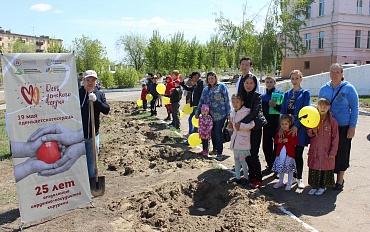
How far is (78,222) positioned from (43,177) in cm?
74

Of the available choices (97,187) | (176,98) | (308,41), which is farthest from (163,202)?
(308,41)

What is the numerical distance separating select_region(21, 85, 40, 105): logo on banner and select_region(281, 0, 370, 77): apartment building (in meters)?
32.8

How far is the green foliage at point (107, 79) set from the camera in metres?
35.7

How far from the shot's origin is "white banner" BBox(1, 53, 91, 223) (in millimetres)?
4043

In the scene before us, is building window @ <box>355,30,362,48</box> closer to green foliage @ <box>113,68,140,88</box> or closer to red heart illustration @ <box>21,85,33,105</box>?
green foliage @ <box>113,68,140,88</box>

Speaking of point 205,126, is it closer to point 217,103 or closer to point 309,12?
point 217,103

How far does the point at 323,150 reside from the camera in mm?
5312

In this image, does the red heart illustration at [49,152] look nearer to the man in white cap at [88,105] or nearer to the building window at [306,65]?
the man in white cap at [88,105]

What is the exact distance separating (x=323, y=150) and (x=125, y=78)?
3261 cm

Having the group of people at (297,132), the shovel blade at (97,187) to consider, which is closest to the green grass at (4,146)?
the shovel blade at (97,187)

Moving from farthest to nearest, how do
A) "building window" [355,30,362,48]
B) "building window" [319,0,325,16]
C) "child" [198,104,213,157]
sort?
"building window" [319,0,325,16] → "building window" [355,30,362,48] → "child" [198,104,213,157]

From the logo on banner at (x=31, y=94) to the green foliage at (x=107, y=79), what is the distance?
32.3 metres

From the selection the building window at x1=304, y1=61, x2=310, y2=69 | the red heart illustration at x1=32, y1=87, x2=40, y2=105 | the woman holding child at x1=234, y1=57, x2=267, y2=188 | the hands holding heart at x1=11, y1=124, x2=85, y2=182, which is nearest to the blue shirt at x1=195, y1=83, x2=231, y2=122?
the woman holding child at x1=234, y1=57, x2=267, y2=188

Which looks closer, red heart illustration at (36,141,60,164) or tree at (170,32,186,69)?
red heart illustration at (36,141,60,164)
